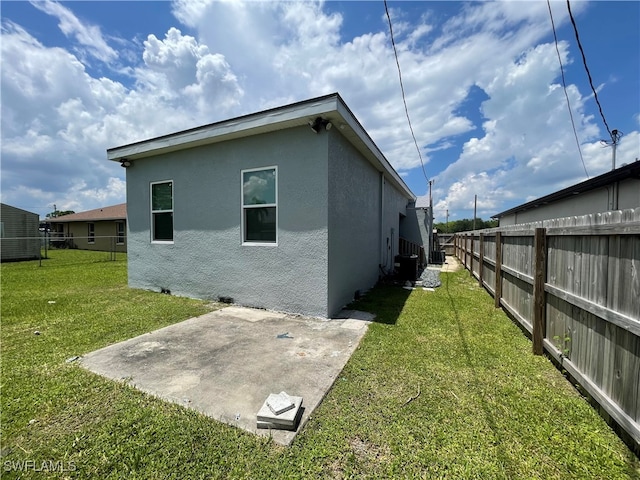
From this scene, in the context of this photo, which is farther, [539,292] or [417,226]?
[417,226]

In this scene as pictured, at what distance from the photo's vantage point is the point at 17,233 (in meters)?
16.0

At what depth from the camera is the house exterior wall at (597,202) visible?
6824 millimetres

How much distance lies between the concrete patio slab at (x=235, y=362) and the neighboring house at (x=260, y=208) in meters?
0.96

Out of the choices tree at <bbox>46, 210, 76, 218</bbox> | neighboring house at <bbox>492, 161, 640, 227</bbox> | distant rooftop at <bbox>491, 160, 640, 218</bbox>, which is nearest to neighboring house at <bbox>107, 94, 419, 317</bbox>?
distant rooftop at <bbox>491, 160, 640, 218</bbox>

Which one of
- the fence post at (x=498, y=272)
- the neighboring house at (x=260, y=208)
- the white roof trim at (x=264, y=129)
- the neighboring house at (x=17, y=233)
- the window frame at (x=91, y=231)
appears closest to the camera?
the white roof trim at (x=264, y=129)

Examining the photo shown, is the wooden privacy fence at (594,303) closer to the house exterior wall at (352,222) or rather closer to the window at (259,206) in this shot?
the house exterior wall at (352,222)

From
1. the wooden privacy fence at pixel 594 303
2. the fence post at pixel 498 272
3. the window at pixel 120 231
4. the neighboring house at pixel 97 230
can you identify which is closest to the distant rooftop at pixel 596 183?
the fence post at pixel 498 272

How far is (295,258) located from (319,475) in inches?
138

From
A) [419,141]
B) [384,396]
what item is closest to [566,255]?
[384,396]

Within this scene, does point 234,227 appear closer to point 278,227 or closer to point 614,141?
point 278,227

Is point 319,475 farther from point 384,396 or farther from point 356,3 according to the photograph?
point 356,3

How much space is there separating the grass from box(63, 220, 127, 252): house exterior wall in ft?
65.5

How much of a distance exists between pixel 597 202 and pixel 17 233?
92.1 feet

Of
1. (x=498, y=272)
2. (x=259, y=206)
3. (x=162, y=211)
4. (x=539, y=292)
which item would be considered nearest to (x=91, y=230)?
(x=162, y=211)
